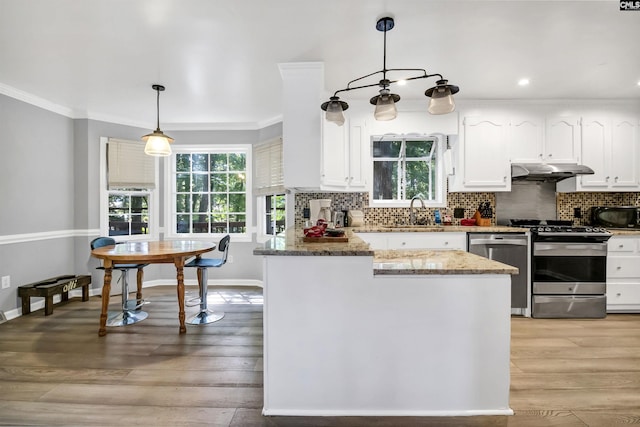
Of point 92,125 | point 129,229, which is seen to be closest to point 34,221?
point 129,229

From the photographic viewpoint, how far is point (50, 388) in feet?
6.61

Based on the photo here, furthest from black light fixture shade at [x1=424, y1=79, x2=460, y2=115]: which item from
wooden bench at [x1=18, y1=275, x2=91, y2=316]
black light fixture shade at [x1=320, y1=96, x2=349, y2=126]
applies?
wooden bench at [x1=18, y1=275, x2=91, y2=316]

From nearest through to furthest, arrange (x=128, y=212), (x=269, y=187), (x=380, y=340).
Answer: (x=380, y=340)
(x=269, y=187)
(x=128, y=212)

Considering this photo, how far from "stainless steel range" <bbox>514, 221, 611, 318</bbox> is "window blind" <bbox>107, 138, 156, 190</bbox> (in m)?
5.00

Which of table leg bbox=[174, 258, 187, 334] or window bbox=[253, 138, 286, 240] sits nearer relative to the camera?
table leg bbox=[174, 258, 187, 334]

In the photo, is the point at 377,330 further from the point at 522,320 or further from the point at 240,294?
the point at 240,294

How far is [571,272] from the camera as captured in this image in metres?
3.28

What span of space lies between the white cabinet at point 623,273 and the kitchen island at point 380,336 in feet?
8.88

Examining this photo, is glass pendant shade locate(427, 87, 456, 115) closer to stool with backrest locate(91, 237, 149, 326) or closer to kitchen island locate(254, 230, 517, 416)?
kitchen island locate(254, 230, 517, 416)

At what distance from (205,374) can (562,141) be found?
14.3 feet

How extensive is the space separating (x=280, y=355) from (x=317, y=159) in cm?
168

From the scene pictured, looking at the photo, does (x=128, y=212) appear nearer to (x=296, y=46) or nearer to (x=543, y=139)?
(x=296, y=46)

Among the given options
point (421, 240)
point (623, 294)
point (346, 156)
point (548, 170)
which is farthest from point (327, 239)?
point (623, 294)

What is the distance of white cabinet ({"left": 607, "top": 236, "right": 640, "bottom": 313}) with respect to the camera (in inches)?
131
